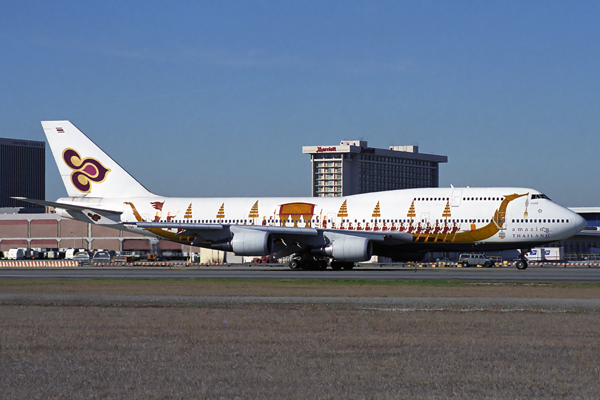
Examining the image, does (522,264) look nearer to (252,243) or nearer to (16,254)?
(252,243)

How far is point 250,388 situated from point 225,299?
12.9 m

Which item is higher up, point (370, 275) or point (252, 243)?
point (252, 243)

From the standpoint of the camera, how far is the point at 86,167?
53906 mm

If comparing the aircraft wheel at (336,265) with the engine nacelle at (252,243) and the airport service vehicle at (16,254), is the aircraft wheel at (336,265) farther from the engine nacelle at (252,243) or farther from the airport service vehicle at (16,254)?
the airport service vehicle at (16,254)

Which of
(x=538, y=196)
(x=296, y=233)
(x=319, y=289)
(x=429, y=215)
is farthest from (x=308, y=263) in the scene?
(x=319, y=289)

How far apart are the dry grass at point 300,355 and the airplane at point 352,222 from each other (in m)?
28.5

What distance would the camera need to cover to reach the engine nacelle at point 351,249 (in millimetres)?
44375

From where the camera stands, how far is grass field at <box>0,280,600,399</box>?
906 centimetres

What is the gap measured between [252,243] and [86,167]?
1561cm

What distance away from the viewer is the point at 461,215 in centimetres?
4584

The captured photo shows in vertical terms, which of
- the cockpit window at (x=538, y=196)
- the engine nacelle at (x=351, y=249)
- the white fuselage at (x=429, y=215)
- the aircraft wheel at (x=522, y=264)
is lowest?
the aircraft wheel at (x=522, y=264)

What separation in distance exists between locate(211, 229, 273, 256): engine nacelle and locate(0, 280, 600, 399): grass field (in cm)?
2584

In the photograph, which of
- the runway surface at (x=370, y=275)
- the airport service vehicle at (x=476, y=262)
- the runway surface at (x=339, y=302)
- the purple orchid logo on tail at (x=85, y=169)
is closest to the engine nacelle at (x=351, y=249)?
the runway surface at (x=370, y=275)

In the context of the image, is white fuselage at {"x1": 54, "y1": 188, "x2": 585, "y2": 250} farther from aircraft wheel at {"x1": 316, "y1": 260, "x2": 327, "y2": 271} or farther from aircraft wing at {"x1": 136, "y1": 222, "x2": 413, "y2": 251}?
aircraft wheel at {"x1": 316, "y1": 260, "x2": 327, "y2": 271}
